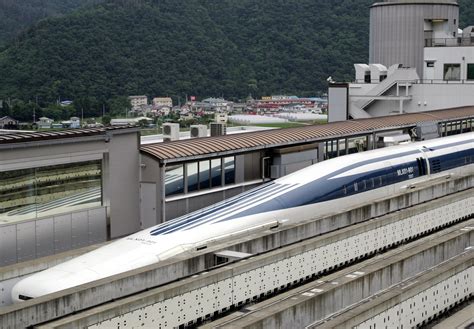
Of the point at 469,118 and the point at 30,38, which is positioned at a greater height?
the point at 30,38

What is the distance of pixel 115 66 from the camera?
175625 millimetres

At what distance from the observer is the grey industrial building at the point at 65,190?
19.1 metres

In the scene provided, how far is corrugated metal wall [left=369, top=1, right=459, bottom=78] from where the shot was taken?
186ft

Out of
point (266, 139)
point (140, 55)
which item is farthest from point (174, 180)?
point (140, 55)

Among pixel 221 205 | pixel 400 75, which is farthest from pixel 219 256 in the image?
pixel 400 75

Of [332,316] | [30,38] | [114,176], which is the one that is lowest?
[332,316]

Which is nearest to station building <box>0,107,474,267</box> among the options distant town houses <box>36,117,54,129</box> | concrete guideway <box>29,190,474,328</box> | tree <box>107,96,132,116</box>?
concrete guideway <box>29,190,474,328</box>

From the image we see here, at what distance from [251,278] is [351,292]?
2.52 meters

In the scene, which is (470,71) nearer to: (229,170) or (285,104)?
(229,170)

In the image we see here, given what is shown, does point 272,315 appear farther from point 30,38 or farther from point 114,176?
point 30,38

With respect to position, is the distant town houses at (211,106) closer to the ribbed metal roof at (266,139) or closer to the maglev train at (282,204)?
the ribbed metal roof at (266,139)

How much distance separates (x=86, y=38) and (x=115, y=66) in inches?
349

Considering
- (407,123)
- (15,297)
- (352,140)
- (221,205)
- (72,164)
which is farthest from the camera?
(407,123)

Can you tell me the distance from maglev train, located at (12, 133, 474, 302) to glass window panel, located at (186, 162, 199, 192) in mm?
1546
